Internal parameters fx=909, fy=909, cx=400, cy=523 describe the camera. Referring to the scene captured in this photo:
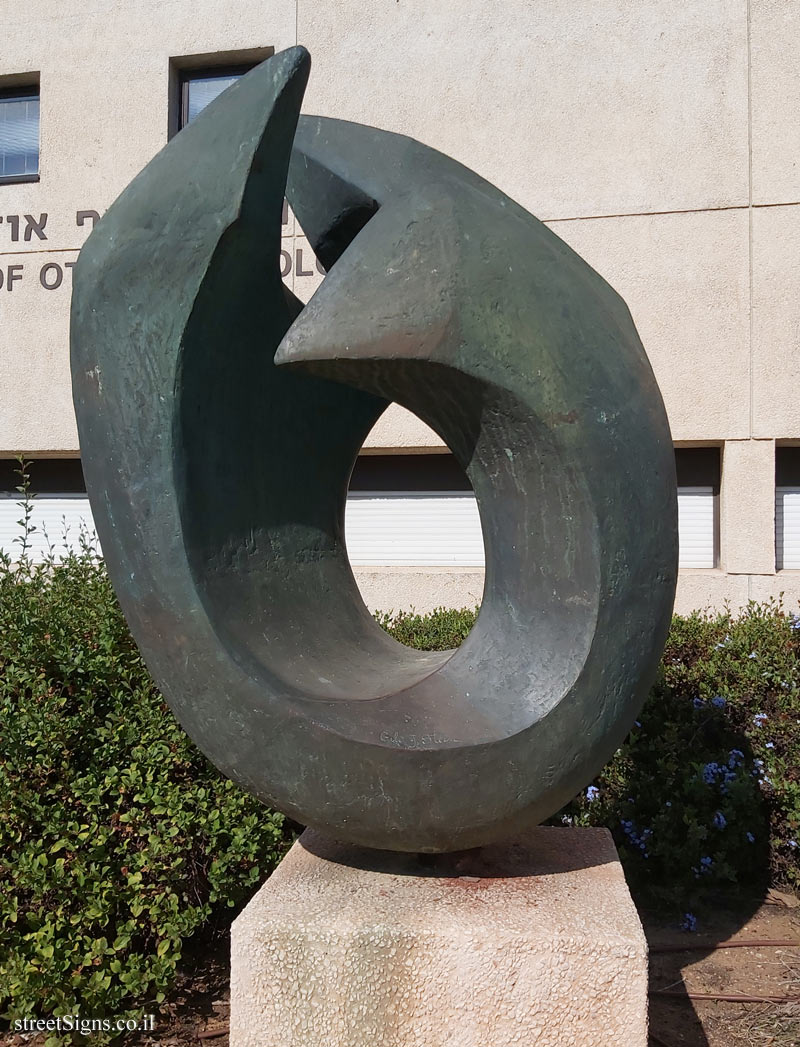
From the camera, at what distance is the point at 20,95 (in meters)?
7.22

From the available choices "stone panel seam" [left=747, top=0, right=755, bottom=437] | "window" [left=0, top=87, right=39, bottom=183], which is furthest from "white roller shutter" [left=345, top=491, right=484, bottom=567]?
"window" [left=0, top=87, right=39, bottom=183]

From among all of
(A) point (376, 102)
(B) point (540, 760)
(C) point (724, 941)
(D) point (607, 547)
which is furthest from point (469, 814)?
(A) point (376, 102)

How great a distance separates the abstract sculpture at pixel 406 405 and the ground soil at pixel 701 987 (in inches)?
55.3

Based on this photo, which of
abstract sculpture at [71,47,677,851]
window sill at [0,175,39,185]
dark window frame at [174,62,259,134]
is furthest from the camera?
window sill at [0,175,39,185]

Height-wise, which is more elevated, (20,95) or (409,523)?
(20,95)

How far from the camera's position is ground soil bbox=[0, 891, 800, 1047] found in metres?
3.02

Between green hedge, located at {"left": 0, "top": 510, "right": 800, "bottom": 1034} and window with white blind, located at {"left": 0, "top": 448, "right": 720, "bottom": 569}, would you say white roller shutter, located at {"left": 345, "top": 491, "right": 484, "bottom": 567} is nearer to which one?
window with white blind, located at {"left": 0, "top": 448, "right": 720, "bottom": 569}

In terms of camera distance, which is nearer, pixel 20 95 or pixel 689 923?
pixel 689 923

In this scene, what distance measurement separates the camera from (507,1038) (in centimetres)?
208

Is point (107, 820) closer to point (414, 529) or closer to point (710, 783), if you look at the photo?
point (710, 783)

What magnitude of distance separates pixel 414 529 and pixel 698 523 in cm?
202

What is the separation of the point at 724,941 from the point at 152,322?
3294 mm

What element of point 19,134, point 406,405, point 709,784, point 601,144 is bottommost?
point 709,784
